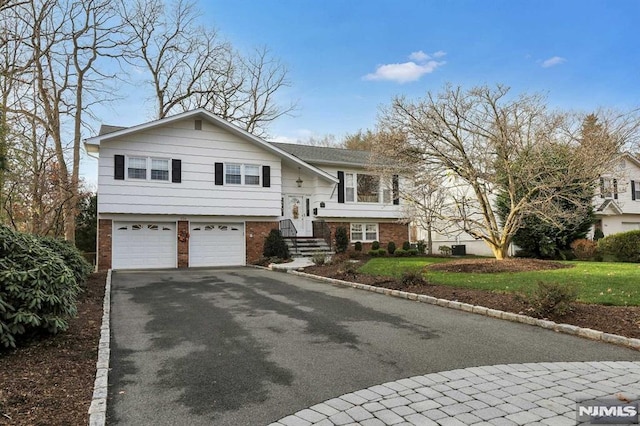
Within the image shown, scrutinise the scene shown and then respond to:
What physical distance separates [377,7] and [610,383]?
564 inches

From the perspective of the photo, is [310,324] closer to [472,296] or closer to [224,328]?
[224,328]

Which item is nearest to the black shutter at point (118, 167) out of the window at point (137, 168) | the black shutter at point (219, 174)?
the window at point (137, 168)

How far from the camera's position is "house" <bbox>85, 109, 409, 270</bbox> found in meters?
16.8

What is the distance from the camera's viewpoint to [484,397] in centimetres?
369

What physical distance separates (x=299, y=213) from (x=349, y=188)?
119 inches

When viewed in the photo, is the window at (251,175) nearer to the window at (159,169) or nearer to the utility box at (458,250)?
the window at (159,169)

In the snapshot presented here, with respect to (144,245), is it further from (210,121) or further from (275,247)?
(210,121)

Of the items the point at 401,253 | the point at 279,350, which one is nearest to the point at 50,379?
the point at 279,350

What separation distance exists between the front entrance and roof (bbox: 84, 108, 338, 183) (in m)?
1.74

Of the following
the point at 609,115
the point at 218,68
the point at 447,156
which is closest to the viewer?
the point at 447,156

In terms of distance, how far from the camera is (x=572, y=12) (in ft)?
43.0

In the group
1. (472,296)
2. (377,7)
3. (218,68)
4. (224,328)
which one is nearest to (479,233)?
(472,296)

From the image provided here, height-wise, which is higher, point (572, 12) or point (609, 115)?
point (572, 12)

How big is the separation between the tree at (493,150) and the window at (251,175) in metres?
6.34
